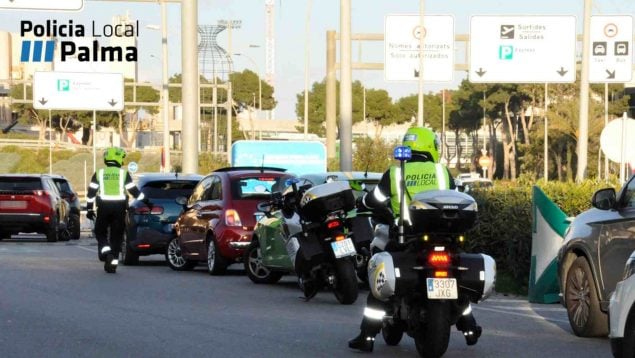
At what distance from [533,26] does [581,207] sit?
20.3m

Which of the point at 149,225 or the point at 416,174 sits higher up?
the point at 416,174

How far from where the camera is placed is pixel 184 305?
1464cm

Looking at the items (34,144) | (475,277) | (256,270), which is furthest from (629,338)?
(34,144)

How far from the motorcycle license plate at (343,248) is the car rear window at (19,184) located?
19978 millimetres

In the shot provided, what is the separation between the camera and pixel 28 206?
32906mm

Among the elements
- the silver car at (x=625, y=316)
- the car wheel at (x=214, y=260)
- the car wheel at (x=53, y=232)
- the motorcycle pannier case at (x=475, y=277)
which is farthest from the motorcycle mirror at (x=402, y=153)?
the car wheel at (x=53, y=232)

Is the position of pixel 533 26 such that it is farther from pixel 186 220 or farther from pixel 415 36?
pixel 186 220

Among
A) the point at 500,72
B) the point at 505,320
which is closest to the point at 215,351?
the point at 505,320

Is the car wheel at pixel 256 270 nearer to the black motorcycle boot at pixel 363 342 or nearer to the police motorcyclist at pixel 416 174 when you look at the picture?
the police motorcyclist at pixel 416 174

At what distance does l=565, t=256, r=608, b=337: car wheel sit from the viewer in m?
11.9

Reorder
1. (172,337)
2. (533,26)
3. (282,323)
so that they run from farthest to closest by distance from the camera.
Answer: (533,26) < (282,323) < (172,337)

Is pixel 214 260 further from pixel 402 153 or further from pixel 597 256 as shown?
pixel 402 153

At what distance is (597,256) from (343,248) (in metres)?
3.28

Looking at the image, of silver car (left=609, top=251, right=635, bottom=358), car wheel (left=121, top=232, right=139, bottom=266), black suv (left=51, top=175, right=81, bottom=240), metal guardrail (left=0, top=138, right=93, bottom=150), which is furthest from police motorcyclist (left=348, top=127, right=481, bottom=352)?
metal guardrail (left=0, top=138, right=93, bottom=150)
